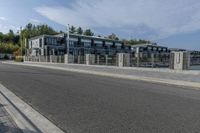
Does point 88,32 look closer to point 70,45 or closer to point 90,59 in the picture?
point 70,45

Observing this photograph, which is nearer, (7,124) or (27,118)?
(7,124)

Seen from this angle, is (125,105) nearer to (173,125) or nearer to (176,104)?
(176,104)

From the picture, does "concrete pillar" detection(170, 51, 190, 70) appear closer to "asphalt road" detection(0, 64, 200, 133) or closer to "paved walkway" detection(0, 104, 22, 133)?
"asphalt road" detection(0, 64, 200, 133)

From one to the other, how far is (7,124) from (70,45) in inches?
3397

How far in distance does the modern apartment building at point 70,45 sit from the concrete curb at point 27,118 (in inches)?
3033

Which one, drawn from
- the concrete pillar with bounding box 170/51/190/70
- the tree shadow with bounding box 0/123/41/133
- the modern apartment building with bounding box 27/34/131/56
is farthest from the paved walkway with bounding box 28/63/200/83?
the modern apartment building with bounding box 27/34/131/56

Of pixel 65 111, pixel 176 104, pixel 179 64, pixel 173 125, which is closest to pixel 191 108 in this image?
pixel 176 104

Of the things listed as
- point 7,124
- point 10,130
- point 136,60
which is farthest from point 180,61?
point 10,130

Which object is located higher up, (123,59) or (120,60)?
(123,59)

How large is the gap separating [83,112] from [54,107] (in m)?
1.34

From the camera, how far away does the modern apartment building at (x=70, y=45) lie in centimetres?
8775

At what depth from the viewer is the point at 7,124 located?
6930 mm

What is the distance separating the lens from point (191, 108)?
8906 mm

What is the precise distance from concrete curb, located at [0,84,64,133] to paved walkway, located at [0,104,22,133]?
0.40 ft
